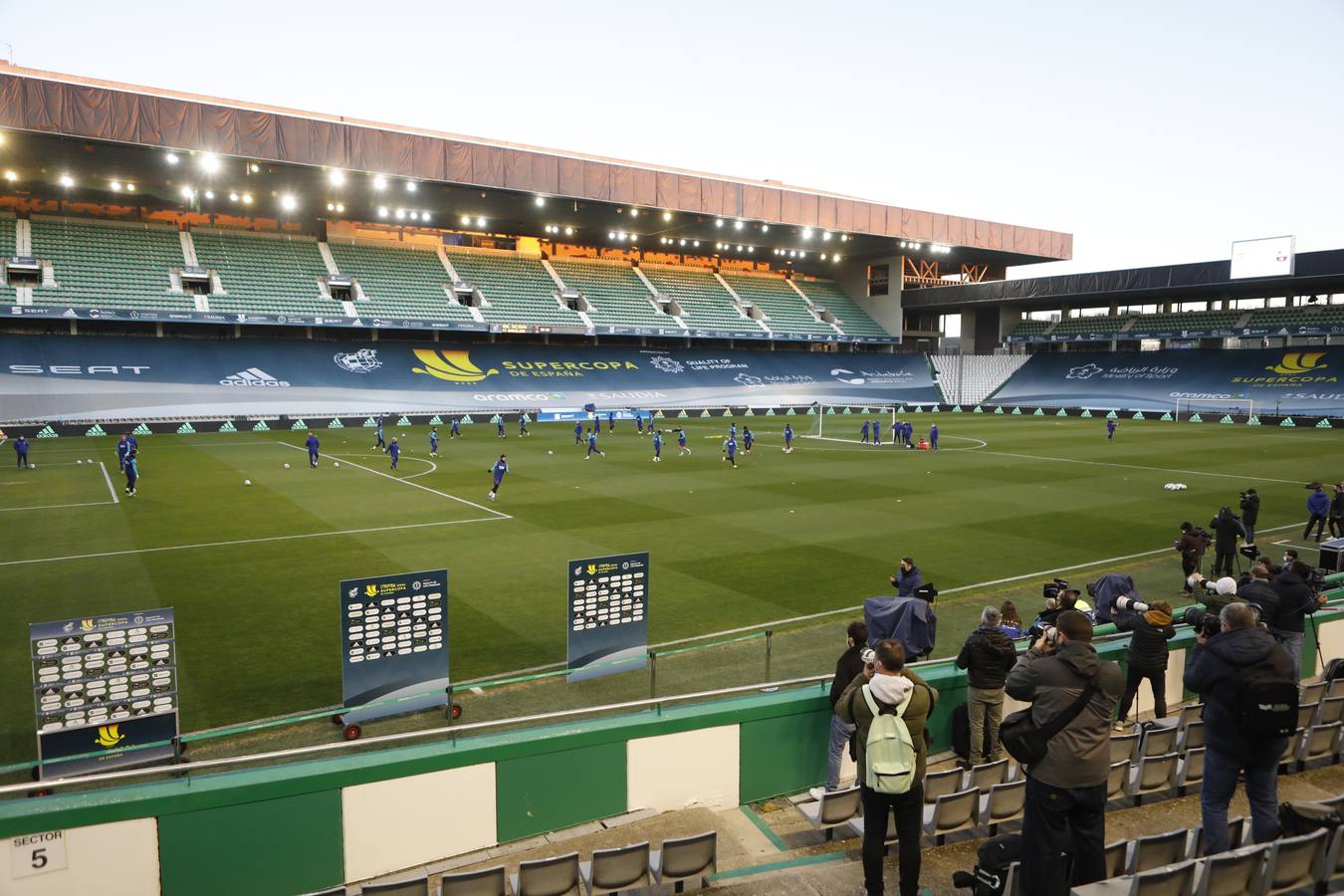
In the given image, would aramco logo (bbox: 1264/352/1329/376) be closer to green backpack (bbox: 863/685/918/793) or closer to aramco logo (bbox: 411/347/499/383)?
aramco logo (bbox: 411/347/499/383)

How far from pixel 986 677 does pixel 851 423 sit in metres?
51.8

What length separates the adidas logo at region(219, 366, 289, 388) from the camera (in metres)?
51.9

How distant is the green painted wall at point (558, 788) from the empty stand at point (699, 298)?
64.9m

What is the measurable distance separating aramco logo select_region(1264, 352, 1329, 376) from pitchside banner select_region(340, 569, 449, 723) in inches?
2857

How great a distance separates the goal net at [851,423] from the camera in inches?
1890

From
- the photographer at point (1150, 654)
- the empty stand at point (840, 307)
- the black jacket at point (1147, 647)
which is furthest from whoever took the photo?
the empty stand at point (840, 307)

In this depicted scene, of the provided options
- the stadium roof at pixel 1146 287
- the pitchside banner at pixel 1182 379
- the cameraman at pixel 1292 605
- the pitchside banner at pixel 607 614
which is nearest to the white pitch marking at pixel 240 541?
the pitchside banner at pixel 607 614

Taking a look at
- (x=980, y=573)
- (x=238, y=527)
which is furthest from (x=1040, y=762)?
(x=238, y=527)

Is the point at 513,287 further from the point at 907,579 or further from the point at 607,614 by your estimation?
the point at 907,579

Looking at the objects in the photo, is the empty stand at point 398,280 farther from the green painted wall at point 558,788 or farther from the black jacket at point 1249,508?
the green painted wall at point 558,788

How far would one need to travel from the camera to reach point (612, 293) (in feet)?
232

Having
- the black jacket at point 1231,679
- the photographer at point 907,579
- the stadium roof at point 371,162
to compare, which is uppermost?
the stadium roof at point 371,162

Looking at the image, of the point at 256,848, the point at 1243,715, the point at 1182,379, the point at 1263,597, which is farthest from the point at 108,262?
the point at 1182,379

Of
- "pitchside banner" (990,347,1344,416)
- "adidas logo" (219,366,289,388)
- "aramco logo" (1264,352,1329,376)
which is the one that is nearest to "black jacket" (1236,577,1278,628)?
"adidas logo" (219,366,289,388)
